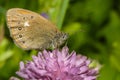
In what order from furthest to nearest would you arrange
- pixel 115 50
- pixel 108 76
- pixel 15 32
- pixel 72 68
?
pixel 115 50
pixel 108 76
pixel 15 32
pixel 72 68

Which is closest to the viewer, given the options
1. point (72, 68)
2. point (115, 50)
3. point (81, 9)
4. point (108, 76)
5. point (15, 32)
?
point (72, 68)

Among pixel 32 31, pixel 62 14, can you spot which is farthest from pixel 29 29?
pixel 62 14

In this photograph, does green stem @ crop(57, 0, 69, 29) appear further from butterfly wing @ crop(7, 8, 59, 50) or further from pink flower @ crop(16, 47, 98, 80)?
pink flower @ crop(16, 47, 98, 80)

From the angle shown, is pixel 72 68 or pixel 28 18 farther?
pixel 28 18

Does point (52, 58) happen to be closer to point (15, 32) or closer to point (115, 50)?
point (15, 32)

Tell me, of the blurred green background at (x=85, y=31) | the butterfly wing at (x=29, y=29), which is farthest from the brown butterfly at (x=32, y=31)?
the blurred green background at (x=85, y=31)

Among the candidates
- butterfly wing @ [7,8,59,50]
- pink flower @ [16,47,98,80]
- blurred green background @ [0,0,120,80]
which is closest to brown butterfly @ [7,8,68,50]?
butterfly wing @ [7,8,59,50]

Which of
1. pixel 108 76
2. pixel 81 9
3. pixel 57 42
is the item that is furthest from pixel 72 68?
pixel 81 9
